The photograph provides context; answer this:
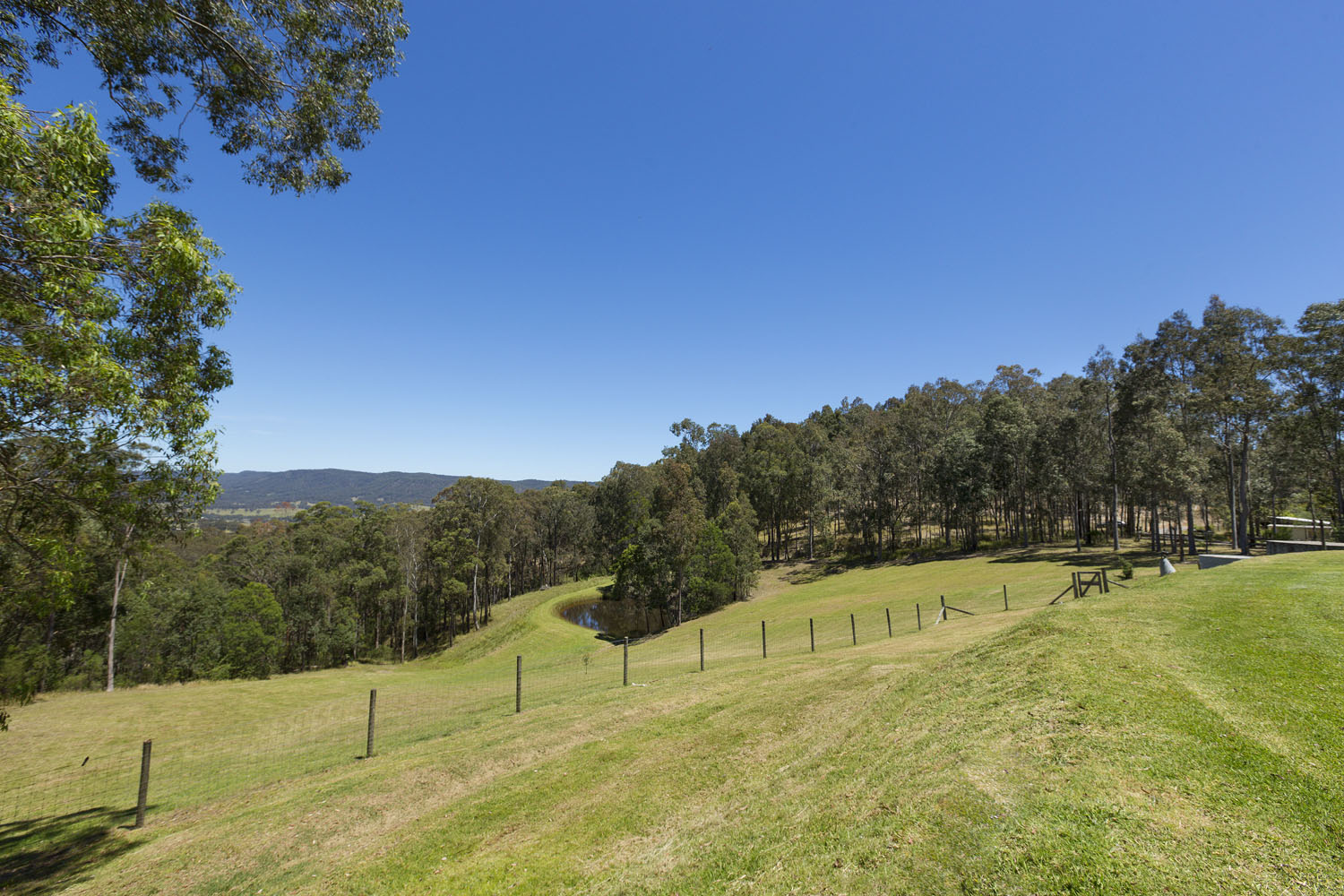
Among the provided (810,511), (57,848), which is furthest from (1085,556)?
(57,848)

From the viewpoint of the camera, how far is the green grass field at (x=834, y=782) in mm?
4438

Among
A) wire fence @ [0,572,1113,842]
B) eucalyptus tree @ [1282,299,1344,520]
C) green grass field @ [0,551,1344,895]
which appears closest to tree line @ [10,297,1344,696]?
eucalyptus tree @ [1282,299,1344,520]

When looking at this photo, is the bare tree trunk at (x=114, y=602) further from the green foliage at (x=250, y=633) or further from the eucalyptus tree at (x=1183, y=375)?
the eucalyptus tree at (x=1183, y=375)

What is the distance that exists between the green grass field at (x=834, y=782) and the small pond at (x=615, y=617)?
35283 mm

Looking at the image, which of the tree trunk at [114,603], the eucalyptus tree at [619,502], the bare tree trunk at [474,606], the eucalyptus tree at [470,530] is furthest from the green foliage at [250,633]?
the eucalyptus tree at [619,502]

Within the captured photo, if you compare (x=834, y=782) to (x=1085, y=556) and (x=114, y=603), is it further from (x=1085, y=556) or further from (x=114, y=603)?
(x=114, y=603)

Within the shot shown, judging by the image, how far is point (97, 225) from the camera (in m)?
5.64

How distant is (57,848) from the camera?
8.68m

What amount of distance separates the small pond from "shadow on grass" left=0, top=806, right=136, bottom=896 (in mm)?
39216

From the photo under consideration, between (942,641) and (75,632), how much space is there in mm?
61348

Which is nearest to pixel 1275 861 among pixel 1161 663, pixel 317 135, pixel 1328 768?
pixel 1328 768

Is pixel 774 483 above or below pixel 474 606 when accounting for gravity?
above

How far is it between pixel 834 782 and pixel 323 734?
16593 millimetres

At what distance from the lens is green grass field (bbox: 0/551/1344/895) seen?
4438 mm
